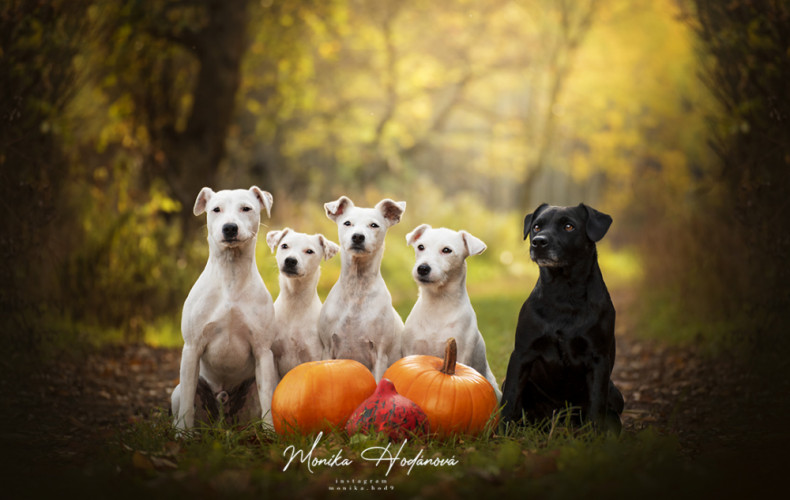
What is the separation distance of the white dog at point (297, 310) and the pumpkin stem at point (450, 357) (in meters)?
1.02

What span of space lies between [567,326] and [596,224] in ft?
2.18

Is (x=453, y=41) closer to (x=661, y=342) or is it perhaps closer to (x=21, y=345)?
(x=661, y=342)

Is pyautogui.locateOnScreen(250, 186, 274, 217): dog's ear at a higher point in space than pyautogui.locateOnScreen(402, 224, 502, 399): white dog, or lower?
higher

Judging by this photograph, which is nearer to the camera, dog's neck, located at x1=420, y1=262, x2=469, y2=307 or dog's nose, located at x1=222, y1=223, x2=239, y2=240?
dog's nose, located at x1=222, y1=223, x2=239, y2=240

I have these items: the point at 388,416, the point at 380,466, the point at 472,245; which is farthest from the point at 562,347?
the point at 380,466

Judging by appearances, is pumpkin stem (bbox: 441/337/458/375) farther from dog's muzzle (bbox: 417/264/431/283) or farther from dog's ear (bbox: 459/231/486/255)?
dog's ear (bbox: 459/231/486/255)

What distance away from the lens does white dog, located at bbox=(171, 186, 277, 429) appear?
4.53m

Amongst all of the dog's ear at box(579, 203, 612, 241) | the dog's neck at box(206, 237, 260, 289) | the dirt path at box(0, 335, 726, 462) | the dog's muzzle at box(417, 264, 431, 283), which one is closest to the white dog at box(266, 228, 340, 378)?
Answer: the dog's neck at box(206, 237, 260, 289)

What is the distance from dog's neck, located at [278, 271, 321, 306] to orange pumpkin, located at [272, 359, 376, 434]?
69cm

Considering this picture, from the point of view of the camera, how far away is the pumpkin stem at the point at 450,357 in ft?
14.4

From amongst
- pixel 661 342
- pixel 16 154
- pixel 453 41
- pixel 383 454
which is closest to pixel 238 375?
pixel 383 454

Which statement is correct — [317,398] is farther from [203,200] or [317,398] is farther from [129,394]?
[129,394]

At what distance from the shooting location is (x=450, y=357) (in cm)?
440

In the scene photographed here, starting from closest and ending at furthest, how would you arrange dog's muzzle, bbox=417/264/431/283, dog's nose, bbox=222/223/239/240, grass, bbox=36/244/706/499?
1. grass, bbox=36/244/706/499
2. dog's nose, bbox=222/223/239/240
3. dog's muzzle, bbox=417/264/431/283
